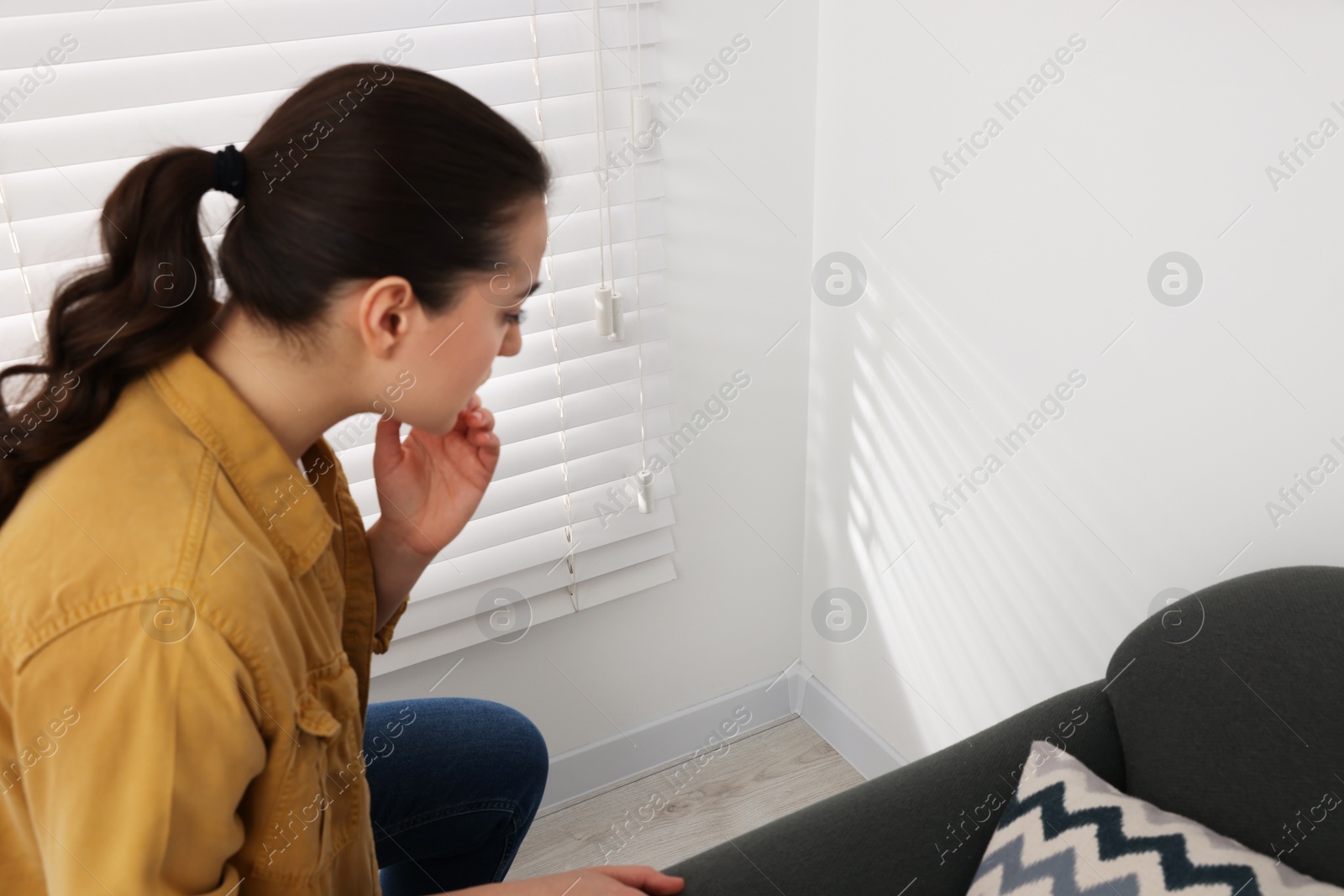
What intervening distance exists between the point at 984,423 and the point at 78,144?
4.39 feet

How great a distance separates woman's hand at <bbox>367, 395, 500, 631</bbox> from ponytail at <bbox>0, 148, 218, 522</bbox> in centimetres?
38

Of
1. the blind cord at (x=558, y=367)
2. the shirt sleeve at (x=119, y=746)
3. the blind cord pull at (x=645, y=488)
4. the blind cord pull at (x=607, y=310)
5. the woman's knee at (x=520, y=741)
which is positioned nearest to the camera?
the shirt sleeve at (x=119, y=746)

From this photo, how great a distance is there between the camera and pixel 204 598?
2.65ft

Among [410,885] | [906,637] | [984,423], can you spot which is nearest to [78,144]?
[410,885]

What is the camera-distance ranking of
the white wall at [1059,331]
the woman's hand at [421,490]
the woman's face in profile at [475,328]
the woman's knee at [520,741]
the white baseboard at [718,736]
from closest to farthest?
the woman's face in profile at [475,328] → the white wall at [1059,331] → the woman's hand at [421,490] → the woman's knee at [520,741] → the white baseboard at [718,736]

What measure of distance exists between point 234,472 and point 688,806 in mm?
1383

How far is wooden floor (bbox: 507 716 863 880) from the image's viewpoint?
1944mm

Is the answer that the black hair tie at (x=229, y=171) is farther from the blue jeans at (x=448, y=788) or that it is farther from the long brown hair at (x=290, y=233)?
the blue jeans at (x=448, y=788)

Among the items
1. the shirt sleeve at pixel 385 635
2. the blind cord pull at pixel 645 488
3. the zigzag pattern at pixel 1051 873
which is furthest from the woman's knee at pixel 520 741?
the zigzag pattern at pixel 1051 873

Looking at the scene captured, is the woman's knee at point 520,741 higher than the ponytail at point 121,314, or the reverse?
the ponytail at point 121,314

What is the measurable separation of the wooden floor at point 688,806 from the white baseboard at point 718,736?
21mm

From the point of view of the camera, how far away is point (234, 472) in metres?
0.92

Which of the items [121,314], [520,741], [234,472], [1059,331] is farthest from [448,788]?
[1059,331]

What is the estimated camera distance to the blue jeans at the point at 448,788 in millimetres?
1340
